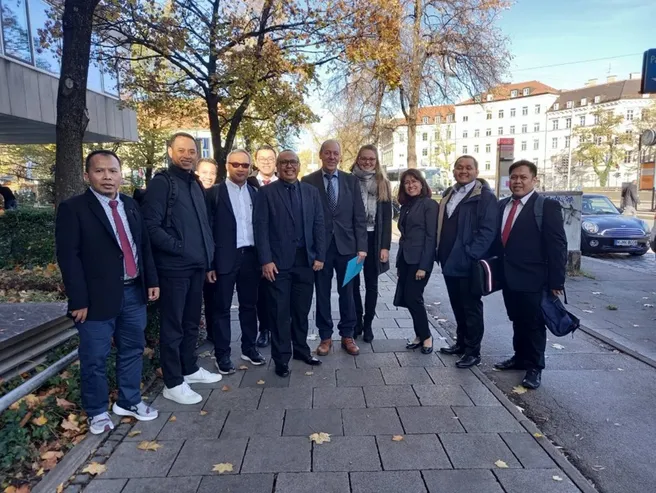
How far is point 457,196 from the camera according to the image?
4555mm

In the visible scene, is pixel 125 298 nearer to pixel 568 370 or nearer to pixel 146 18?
pixel 568 370

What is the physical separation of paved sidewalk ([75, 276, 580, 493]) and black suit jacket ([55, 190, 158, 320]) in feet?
3.22

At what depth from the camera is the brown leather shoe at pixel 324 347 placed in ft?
15.9

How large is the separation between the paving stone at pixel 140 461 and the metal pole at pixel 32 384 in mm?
723

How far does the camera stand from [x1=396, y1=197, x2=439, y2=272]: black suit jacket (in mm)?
4699

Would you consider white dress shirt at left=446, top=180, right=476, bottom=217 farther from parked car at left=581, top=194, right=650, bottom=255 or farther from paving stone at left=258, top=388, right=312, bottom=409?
parked car at left=581, top=194, right=650, bottom=255

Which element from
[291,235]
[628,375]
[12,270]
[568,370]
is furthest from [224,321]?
[12,270]

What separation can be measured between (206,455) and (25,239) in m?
8.06

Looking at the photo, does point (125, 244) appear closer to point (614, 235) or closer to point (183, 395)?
point (183, 395)

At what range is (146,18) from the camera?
387 inches

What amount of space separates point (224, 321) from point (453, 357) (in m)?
2.35

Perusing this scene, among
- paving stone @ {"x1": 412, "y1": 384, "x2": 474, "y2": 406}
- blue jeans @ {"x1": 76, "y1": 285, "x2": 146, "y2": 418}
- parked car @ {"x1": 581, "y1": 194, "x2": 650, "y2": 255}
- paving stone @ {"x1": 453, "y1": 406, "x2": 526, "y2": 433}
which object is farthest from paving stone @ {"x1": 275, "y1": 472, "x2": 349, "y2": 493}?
parked car @ {"x1": 581, "y1": 194, "x2": 650, "y2": 255}

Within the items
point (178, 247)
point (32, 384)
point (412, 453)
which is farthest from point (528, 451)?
point (32, 384)

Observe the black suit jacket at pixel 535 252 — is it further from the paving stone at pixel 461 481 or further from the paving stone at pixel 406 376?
the paving stone at pixel 461 481
